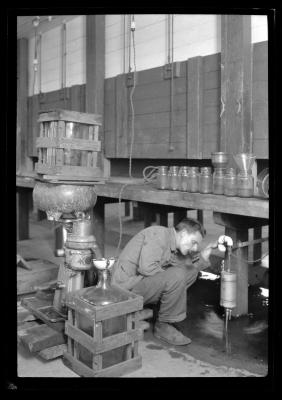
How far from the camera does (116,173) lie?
23.2 ft

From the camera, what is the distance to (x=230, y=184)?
428 centimetres

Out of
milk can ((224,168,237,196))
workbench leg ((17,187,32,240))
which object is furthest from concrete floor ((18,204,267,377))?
workbench leg ((17,187,32,240))

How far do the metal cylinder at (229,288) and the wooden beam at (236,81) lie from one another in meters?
1.23

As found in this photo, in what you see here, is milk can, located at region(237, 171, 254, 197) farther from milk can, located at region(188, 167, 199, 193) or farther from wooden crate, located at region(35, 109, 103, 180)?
wooden crate, located at region(35, 109, 103, 180)

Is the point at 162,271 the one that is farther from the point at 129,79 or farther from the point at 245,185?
the point at 129,79

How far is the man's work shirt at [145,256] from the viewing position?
399 centimetres

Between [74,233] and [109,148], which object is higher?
[109,148]

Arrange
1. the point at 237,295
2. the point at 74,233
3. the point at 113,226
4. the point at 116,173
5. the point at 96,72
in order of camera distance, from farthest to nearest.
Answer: the point at 113,226, the point at 116,173, the point at 96,72, the point at 237,295, the point at 74,233

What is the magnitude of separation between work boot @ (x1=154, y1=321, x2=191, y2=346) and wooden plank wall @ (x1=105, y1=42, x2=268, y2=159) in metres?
2.04

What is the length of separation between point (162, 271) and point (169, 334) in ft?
1.88
